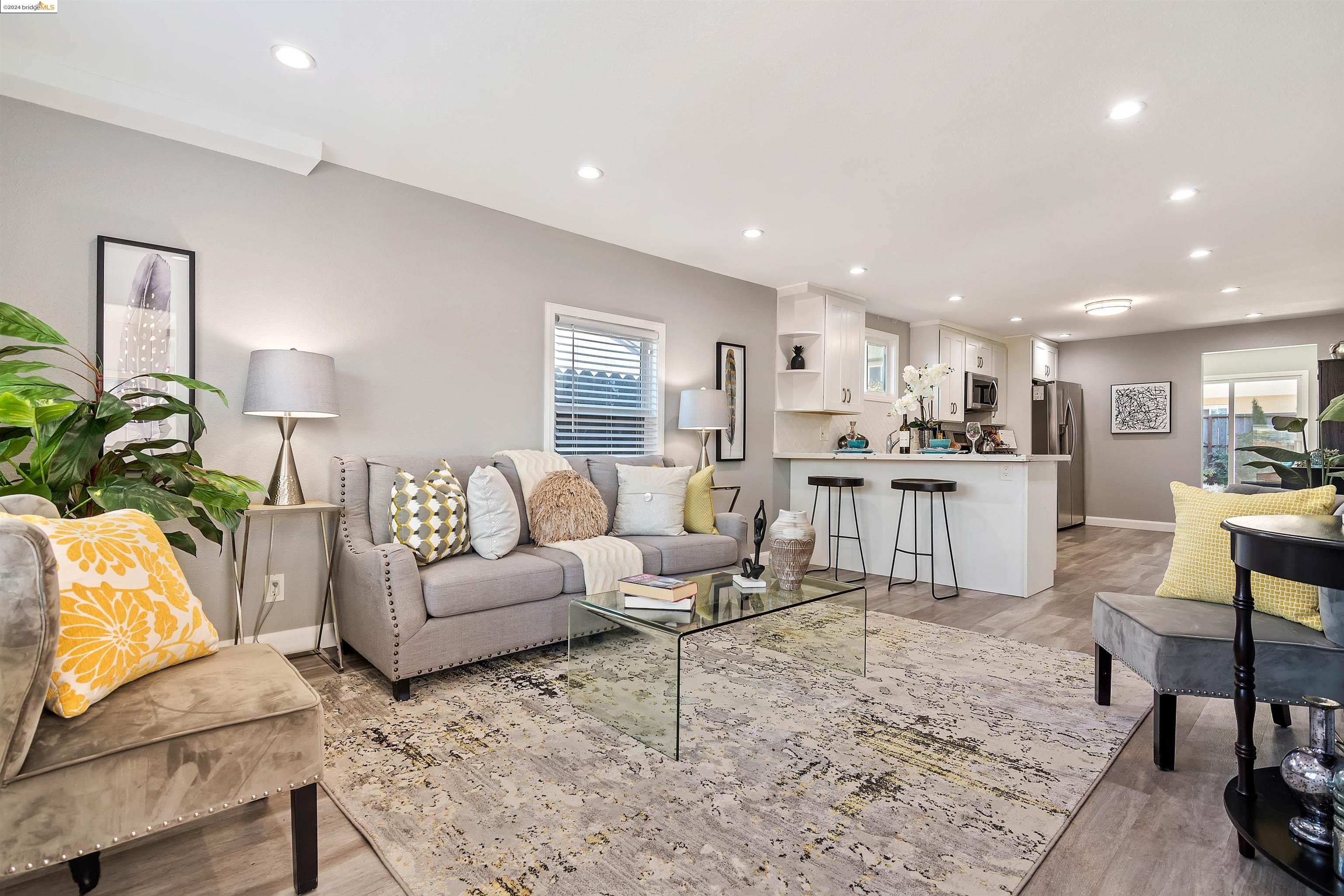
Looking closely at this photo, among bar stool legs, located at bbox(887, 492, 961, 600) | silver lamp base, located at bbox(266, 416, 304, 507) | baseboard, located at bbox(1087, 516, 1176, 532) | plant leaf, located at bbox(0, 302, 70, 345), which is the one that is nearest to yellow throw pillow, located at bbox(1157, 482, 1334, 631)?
bar stool legs, located at bbox(887, 492, 961, 600)

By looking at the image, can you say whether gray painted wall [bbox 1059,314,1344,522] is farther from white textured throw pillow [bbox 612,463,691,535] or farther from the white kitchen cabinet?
white textured throw pillow [bbox 612,463,691,535]

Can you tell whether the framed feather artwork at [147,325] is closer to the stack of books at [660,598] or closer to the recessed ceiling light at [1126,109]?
the stack of books at [660,598]

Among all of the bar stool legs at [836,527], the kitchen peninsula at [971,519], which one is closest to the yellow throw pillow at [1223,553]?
the kitchen peninsula at [971,519]

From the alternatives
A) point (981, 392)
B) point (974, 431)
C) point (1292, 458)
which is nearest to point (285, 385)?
point (1292, 458)

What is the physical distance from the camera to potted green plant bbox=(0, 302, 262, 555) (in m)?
2.06

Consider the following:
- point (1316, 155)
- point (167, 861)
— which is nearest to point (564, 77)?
point (167, 861)

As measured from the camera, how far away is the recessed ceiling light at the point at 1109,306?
6059 millimetres

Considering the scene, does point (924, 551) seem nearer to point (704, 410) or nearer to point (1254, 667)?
point (704, 410)

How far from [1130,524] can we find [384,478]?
28.6ft

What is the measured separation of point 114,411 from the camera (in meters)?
2.10

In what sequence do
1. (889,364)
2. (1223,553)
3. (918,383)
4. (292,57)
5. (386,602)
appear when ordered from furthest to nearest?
(889,364), (918,383), (386,602), (292,57), (1223,553)

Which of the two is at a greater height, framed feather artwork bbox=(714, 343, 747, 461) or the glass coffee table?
framed feather artwork bbox=(714, 343, 747, 461)

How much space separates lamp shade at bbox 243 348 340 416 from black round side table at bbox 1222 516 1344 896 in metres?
3.22

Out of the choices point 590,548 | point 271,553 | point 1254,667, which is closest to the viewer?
point 1254,667
